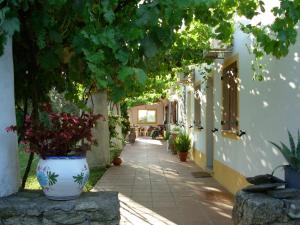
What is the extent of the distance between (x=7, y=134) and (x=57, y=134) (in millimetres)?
526

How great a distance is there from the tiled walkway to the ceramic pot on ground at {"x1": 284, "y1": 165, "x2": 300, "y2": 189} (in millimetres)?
2234

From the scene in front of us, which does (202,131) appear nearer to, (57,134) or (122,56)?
(57,134)

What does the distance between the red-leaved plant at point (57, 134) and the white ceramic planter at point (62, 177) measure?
0.45 feet

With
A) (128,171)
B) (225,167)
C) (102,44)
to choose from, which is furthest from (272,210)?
(128,171)

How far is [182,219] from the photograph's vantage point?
718cm

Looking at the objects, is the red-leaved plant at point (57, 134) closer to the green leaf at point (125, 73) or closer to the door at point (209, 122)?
the green leaf at point (125, 73)

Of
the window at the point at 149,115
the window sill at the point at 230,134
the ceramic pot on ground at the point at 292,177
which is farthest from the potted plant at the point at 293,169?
the window at the point at 149,115

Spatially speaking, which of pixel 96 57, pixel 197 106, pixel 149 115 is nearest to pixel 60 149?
pixel 96 57

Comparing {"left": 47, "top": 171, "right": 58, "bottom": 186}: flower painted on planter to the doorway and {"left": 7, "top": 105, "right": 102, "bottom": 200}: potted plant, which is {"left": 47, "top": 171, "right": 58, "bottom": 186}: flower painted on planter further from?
the doorway

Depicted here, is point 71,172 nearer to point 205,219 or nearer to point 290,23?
point 290,23

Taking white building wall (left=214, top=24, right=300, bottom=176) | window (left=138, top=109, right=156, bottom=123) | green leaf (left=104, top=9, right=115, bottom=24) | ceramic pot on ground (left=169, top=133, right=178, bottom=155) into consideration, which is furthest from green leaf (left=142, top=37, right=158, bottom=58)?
window (left=138, top=109, right=156, bottom=123)

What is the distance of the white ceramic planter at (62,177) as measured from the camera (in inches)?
169

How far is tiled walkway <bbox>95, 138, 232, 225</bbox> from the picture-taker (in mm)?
7302

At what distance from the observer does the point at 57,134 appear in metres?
4.46
